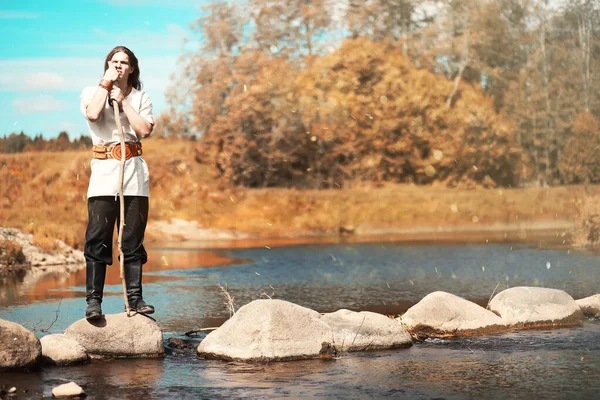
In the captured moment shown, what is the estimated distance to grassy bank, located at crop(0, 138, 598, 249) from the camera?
33156 millimetres

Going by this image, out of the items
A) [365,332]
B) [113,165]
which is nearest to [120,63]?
[113,165]

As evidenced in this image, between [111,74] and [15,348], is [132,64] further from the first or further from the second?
[15,348]

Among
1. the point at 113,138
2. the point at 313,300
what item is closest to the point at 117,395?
the point at 113,138

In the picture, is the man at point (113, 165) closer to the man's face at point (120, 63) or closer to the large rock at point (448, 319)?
the man's face at point (120, 63)

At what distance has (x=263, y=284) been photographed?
49.3ft

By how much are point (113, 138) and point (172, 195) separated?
94.1 feet

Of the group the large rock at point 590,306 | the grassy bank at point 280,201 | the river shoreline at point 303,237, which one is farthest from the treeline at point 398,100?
the large rock at point 590,306

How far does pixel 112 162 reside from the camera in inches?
297

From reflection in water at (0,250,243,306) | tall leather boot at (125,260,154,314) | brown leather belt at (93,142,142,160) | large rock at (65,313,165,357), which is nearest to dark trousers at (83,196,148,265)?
tall leather boot at (125,260,154,314)

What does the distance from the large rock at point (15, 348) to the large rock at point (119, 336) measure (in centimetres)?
62

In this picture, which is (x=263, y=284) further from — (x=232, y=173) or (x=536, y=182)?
(x=536, y=182)

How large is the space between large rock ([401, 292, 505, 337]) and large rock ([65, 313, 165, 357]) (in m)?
2.48

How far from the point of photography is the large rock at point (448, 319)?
8.95 metres

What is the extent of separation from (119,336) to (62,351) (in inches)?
19.9
